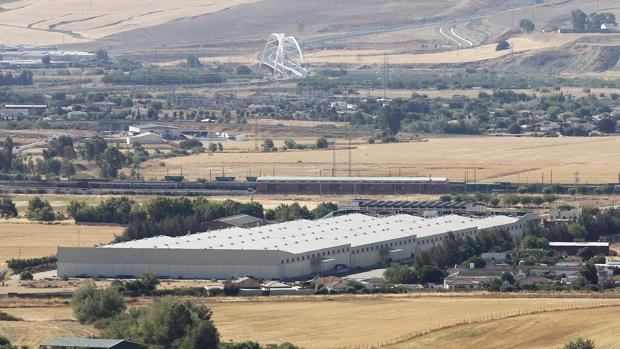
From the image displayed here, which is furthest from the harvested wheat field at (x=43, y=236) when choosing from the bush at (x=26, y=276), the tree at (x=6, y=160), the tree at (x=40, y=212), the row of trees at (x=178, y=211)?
the tree at (x=6, y=160)

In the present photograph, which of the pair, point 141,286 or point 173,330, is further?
point 141,286

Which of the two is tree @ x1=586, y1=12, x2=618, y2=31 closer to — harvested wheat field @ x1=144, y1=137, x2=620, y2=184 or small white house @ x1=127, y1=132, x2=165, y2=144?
harvested wheat field @ x1=144, y1=137, x2=620, y2=184

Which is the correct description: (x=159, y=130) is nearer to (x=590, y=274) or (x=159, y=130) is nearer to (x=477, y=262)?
(x=477, y=262)

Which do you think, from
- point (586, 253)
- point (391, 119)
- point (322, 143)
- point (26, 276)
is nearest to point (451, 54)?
point (391, 119)

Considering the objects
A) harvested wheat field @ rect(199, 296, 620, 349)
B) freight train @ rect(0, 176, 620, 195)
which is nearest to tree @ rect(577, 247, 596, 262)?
harvested wheat field @ rect(199, 296, 620, 349)

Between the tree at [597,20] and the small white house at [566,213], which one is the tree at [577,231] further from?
the tree at [597,20]

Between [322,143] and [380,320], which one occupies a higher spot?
[322,143]
